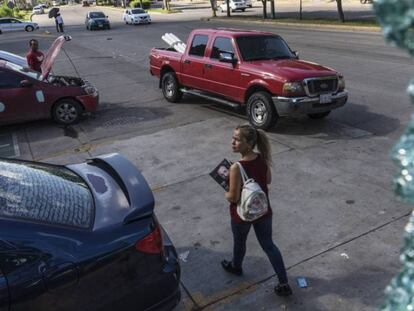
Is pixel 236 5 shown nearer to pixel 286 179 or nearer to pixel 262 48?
pixel 262 48

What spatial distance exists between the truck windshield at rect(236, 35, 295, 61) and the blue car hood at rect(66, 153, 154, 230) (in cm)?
590

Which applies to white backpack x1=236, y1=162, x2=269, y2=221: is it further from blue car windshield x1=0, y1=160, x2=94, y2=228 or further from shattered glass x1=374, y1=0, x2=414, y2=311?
shattered glass x1=374, y1=0, x2=414, y2=311

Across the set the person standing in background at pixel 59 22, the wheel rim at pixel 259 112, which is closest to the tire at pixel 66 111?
the wheel rim at pixel 259 112

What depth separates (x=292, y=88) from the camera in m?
8.47

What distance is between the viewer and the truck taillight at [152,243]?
326 centimetres

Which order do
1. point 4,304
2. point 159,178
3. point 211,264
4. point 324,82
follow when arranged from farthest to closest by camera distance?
point 324,82 → point 159,178 → point 211,264 → point 4,304

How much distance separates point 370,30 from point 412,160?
27647 millimetres

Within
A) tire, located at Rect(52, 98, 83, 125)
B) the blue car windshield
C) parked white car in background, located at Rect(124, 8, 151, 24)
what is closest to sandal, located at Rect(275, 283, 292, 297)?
the blue car windshield

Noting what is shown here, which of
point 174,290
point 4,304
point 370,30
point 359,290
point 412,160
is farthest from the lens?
point 370,30

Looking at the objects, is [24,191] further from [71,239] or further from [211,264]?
[211,264]

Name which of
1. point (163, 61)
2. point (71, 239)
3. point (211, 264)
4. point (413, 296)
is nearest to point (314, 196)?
point (211, 264)

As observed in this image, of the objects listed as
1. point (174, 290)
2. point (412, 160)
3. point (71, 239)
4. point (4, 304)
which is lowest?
point (174, 290)

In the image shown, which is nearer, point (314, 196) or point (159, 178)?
point (314, 196)

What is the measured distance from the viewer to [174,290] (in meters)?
3.56
